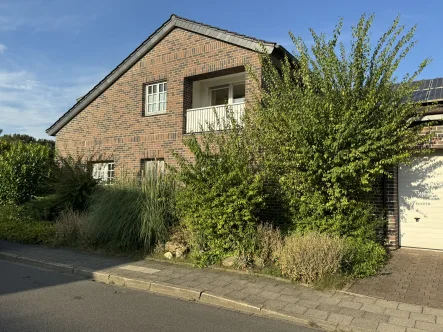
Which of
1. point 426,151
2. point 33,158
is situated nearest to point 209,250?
point 426,151

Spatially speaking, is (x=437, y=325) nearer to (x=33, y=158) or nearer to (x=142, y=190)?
(x=142, y=190)

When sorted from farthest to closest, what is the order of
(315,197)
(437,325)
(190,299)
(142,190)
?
(142,190), (315,197), (190,299), (437,325)

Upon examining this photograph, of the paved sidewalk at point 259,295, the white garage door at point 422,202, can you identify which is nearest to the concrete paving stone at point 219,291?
the paved sidewalk at point 259,295

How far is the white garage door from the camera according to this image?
846 cm

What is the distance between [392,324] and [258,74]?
7.58 meters

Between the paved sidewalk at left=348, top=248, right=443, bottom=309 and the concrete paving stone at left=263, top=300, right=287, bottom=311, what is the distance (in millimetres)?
1344

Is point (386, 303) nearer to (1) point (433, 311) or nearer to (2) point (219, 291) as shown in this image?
(1) point (433, 311)

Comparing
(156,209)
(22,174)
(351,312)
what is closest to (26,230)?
(22,174)

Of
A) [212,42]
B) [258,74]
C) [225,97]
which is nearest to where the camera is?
[258,74]

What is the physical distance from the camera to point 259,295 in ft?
18.7

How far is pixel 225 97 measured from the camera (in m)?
13.6

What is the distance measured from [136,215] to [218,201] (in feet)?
7.79

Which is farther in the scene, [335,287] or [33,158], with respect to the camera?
[33,158]

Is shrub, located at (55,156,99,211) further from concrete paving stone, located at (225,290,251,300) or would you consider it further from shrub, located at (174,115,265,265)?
concrete paving stone, located at (225,290,251,300)
